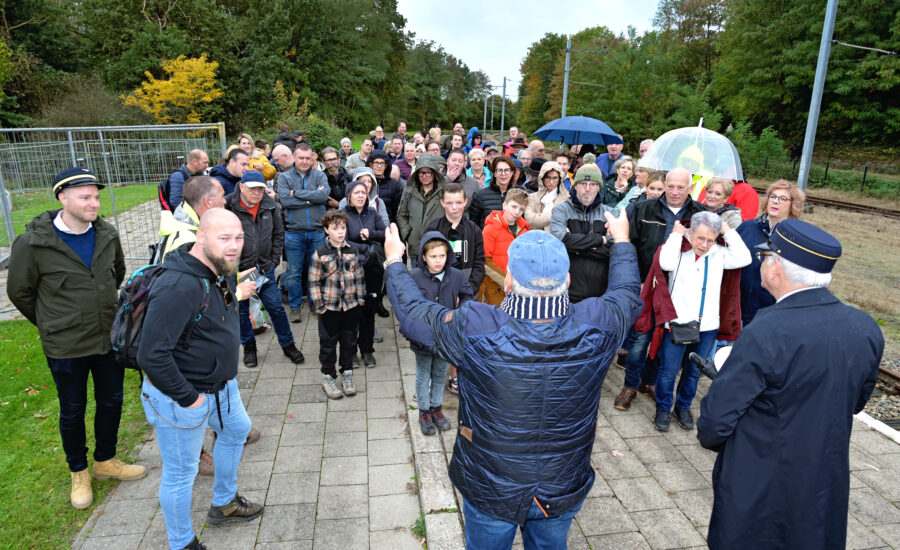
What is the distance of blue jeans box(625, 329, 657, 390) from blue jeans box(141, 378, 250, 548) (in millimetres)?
3376

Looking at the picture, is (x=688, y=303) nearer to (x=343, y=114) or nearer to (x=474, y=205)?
(x=474, y=205)

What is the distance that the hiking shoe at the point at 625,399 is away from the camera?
4895 mm

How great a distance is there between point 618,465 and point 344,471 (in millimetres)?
2077

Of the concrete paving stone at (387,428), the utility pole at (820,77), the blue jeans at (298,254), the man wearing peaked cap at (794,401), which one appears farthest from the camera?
the utility pole at (820,77)

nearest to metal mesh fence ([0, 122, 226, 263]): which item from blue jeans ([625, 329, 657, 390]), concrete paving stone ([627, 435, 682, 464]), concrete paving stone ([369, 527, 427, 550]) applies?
concrete paving stone ([369, 527, 427, 550])

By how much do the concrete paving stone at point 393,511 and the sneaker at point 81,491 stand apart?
6.21ft

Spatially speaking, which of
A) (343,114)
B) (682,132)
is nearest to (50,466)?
(682,132)

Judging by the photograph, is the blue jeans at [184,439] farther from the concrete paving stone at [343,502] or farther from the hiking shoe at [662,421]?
the hiking shoe at [662,421]

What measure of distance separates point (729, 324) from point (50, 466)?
5.50 metres

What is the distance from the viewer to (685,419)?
15.1ft

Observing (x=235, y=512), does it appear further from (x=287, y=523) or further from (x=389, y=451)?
(x=389, y=451)

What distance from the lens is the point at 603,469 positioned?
4000mm

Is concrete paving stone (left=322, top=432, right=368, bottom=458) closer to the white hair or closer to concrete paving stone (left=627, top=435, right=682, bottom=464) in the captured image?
concrete paving stone (left=627, top=435, right=682, bottom=464)

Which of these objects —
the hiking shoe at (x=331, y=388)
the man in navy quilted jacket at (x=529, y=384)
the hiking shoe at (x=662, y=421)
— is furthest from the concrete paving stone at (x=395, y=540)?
the hiking shoe at (x=662, y=421)
